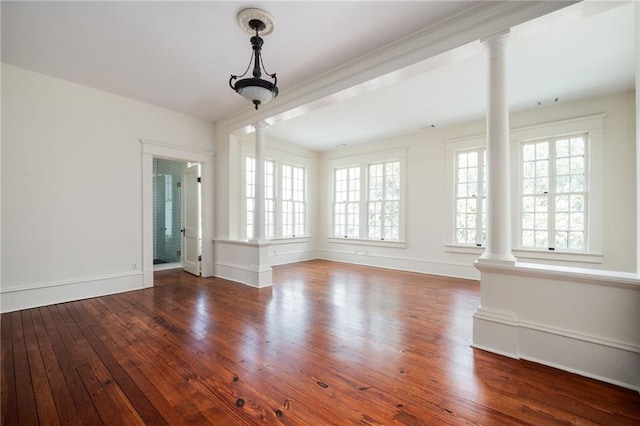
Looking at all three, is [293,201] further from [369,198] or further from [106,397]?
[106,397]

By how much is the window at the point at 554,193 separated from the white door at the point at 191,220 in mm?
6171

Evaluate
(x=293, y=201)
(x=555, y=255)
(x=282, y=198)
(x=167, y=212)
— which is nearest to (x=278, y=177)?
(x=282, y=198)

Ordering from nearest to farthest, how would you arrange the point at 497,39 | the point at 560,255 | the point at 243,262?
1. the point at 497,39
2. the point at 560,255
3. the point at 243,262

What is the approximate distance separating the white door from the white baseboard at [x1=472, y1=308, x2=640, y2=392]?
16.4 feet

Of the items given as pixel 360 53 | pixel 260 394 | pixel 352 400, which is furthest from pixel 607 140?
pixel 260 394

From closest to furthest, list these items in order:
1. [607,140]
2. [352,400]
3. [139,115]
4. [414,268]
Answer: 1. [352,400]
2. [607,140]
3. [139,115]
4. [414,268]

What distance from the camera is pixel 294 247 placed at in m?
7.31

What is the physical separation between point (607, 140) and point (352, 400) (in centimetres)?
543

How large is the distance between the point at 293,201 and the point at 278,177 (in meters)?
0.82

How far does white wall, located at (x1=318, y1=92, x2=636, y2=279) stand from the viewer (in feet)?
13.4

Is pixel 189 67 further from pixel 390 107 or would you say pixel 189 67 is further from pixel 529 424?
pixel 529 424

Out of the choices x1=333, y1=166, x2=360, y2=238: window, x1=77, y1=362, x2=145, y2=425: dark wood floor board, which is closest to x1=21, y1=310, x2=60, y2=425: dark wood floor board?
x1=77, y1=362, x2=145, y2=425: dark wood floor board

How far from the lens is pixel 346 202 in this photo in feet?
24.3

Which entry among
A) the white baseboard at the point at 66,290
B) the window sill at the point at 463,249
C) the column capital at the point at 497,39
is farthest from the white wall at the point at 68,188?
the window sill at the point at 463,249
